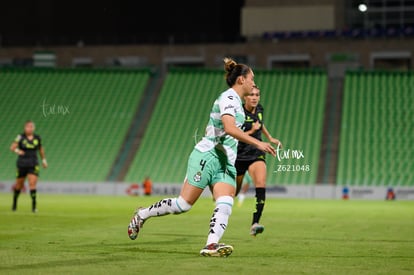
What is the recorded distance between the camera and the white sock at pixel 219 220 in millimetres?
11484

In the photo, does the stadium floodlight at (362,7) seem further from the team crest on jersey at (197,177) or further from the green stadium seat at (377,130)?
the team crest on jersey at (197,177)

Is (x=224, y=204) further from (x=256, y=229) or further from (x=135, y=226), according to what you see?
(x=256, y=229)

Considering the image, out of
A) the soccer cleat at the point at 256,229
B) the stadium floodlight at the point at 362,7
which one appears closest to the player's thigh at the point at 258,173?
the soccer cleat at the point at 256,229

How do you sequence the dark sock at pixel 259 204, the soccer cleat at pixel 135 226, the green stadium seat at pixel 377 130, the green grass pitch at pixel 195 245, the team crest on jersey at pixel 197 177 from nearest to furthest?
the green grass pitch at pixel 195 245 < the team crest on jersey at pixel 197 177 < the soccer cleat at pixel 135 226 < the dark sock at pixel 259 204 < the green stadium seat at pixel 377 130

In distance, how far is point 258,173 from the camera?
54.7 ft

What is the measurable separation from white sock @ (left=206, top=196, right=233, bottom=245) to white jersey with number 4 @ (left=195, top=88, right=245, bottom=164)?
0.57 metres

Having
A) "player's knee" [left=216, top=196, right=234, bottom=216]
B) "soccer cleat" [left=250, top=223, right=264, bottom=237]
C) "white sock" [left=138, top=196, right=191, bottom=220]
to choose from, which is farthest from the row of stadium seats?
"player's knee" [left=216, top=196, right=234, bottom=216]

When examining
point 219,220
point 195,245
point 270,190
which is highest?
point 270,190

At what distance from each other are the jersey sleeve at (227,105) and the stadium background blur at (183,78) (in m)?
29.7

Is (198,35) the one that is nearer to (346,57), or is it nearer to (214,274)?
(346,57)

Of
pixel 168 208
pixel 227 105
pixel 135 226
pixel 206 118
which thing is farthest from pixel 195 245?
pixel 206 118

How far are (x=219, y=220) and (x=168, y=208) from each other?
860 millimetres

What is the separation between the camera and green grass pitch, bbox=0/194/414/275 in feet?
34.3

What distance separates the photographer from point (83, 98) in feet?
156
